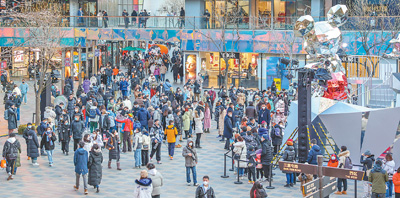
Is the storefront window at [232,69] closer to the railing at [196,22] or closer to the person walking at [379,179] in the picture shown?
the railing at [196,22]

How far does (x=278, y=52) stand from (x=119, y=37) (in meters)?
11.6

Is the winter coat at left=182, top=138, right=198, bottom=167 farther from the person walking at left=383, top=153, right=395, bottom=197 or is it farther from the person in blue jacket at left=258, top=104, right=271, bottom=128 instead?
the person in blue jacket at left=258, top=104, right=271, bottom=128

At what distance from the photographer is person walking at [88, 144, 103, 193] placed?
1983cm

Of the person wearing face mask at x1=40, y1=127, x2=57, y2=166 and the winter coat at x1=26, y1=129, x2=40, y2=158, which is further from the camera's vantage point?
the person wearing face mask at x1=40, y1=127, x2=57, y2=166

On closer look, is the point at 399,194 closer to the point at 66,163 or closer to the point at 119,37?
the point at 66,163

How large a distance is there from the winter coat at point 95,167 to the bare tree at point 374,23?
23057 mm

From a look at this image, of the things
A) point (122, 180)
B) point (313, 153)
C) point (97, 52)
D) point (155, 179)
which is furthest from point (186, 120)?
point (97, 52)

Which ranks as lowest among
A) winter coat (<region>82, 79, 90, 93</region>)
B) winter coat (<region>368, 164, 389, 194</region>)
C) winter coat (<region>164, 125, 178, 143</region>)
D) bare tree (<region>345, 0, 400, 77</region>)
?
winter coat (<region>368, 164, 389, 194</region>)

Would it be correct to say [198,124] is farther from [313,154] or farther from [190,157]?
[313,154]

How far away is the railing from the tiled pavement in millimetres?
19497

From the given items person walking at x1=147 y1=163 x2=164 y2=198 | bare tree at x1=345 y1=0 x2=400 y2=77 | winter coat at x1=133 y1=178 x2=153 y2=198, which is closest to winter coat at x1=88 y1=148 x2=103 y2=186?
person walking at x1=147 y1=163 x2=164 y2=198

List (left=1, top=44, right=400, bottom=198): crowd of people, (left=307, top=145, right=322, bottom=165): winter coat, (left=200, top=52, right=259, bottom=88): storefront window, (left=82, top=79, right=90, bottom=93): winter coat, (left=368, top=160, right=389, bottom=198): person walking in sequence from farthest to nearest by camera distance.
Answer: (left=200, top=52, right=259, bottom=88): storefront window → (left=82, top=79, right=90, bottom=93): winter coat → (left=307, top=145, right=322, bottom=165): winter coat → (left=1, top=44, right=400, bottom=198): crowd of people → (left=368, top=160, right=389, bottom=198): person walking

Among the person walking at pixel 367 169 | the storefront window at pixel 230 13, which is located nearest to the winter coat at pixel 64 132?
the person walking at pixel 367 169

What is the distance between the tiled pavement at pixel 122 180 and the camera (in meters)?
20.3
